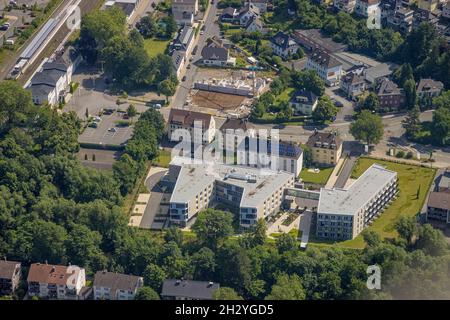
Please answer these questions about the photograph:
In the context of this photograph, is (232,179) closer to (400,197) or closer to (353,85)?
(400,197)

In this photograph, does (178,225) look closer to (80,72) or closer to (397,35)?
(80,72)

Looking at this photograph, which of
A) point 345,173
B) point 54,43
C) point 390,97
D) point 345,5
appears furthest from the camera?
point 345,5

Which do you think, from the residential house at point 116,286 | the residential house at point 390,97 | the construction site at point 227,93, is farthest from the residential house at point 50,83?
the residential house at point 390,97

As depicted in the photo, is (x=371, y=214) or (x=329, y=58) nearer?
(x=371, y=214)

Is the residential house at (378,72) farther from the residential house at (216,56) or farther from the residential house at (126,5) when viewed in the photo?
the residential house at (126,5)

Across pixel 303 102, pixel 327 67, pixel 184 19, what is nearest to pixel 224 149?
pixel 303 102

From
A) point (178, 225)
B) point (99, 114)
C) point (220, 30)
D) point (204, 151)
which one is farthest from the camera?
point (220, 30)

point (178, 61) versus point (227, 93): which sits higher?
point (178, 61)
